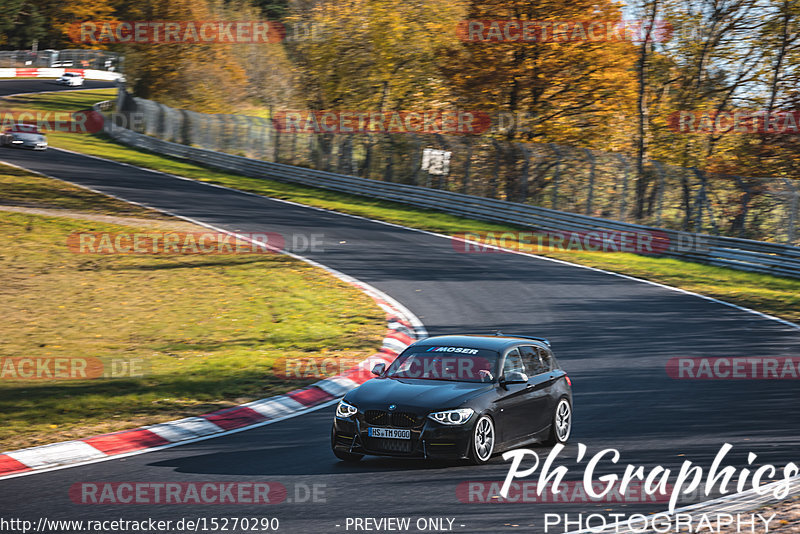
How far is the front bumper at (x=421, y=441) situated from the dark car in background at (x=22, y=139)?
38.0 meters

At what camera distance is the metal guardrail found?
25828mm

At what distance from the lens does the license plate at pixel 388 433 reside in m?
8.85

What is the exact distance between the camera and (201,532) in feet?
22.6

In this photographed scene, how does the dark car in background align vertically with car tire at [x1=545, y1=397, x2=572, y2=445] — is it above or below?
above

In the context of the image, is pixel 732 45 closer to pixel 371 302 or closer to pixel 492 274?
pixel 492 274

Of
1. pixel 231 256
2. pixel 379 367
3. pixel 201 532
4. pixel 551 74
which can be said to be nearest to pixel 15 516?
pixel 201 532

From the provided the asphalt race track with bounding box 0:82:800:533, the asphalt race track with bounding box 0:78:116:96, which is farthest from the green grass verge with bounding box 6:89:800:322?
the asphalt race track with bounding box 0:78:116:96
